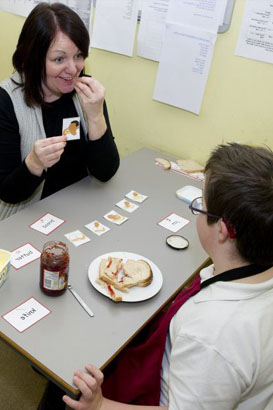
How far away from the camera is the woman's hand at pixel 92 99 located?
1569 mm

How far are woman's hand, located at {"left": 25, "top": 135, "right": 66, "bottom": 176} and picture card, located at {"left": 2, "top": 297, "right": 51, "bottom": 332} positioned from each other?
0.53 meters

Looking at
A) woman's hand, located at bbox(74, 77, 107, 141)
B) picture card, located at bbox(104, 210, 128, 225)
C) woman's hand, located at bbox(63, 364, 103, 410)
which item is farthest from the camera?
woman's hand, located at bbox(74, 77, 107, 141)

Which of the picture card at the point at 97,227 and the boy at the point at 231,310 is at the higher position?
the boy at the point at 231,310

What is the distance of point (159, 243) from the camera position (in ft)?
4.57

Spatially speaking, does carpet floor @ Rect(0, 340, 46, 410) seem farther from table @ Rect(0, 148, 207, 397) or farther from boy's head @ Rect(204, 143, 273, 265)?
boy's head @ Rect(204, 143, 273, 265)

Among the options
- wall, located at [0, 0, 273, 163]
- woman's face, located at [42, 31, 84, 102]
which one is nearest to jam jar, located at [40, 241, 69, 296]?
woman's face, located at [42, 31, 84, 102]

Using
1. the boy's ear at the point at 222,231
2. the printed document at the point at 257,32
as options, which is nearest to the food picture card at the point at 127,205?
the boy's ear at the point at 222,231

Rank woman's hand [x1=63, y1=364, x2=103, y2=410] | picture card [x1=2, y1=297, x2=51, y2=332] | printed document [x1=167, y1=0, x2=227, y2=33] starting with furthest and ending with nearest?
printed document [x1=167, y1=0, x2=227, y2=33]
picture card [x1=2, y1=297, x2=51, y2=332]
woman's hand [x1=63, y1=364, x2=103, y2=410]

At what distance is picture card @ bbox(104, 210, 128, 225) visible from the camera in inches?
57.8

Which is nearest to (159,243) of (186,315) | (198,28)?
(186,315)

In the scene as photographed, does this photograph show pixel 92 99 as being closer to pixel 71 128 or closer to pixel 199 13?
pixel 71 128

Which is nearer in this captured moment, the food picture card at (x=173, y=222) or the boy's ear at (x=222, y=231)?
the boy's ear at (x=222, y=231)

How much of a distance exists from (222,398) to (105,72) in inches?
76.1

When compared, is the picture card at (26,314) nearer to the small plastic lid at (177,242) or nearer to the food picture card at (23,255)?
the food picture card at (23,255)
